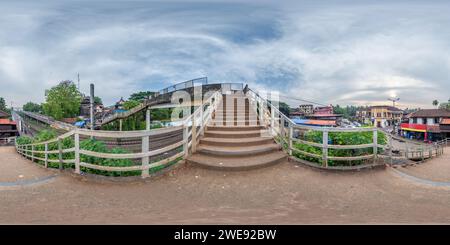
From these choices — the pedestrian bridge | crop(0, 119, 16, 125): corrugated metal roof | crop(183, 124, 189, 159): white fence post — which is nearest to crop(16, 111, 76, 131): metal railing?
crop(0, 119, 16, 125): corrugated metal roof

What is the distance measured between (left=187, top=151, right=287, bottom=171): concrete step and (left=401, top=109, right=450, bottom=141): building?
38.5 meters

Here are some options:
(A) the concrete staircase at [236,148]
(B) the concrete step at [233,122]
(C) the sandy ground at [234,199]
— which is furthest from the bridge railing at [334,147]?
(B) the concrete step at [233,122]

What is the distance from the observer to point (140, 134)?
603 cm

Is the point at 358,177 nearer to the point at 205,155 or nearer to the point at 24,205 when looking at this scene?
the point at 205,155

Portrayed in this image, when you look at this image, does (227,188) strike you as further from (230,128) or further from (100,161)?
(100,161)

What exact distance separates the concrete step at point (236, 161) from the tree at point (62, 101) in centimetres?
3859

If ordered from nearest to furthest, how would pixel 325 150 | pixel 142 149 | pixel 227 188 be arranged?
pixel 227 188 < pixel 142 149 < pixel 325 150

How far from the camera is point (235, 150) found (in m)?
7.51

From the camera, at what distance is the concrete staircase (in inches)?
267

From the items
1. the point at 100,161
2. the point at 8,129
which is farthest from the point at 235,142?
the point at 8,129

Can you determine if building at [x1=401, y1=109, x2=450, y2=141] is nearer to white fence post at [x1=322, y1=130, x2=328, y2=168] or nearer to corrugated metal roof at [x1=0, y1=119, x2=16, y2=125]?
white fence post at [x1=322, y1=130, x2=328, y2=168]

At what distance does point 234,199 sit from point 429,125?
4462cm

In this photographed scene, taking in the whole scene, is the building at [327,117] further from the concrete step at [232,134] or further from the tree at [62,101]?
the tree at [62,101]

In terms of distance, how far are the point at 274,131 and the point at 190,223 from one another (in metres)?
5.47
